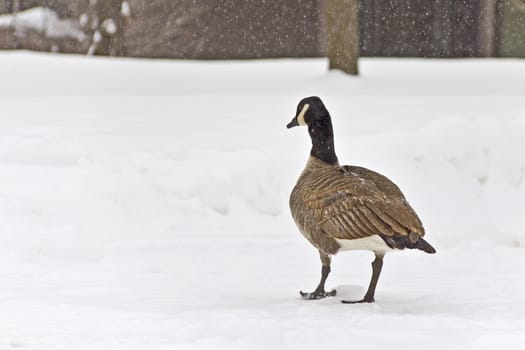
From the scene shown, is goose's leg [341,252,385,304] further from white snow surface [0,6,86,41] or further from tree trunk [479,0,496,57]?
white snow surface [0,6,86,41]

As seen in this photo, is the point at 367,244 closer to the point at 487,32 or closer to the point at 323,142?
the point at 323,142

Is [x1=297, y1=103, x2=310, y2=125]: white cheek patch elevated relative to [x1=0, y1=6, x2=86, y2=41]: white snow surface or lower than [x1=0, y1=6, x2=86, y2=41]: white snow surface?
elevated

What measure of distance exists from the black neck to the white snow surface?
49.6 feet

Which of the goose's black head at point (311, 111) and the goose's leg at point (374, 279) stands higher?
the goose's black head at point (311, 111)

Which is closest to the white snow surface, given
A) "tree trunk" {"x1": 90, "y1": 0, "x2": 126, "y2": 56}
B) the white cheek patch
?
"tree trunk" {"x1": 90, "y1": 0, "x2": 126, "y2": 56}

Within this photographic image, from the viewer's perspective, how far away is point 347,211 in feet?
22.4

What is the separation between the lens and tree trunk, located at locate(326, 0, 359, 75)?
1684 centimetres

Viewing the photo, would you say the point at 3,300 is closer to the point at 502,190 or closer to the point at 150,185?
the point at 150,185

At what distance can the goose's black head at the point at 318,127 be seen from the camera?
25.1ft

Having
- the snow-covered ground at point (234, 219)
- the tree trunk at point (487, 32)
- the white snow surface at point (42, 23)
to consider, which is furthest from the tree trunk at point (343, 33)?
the white snow surface at point (42, 23)

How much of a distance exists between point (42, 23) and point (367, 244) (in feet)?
55.0

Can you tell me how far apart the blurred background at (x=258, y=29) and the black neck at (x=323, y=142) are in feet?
46.3

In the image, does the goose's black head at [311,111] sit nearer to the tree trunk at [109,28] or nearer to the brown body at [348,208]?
the brown body at [348,208]

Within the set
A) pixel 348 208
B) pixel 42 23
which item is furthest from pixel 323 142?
pixel 42 23
